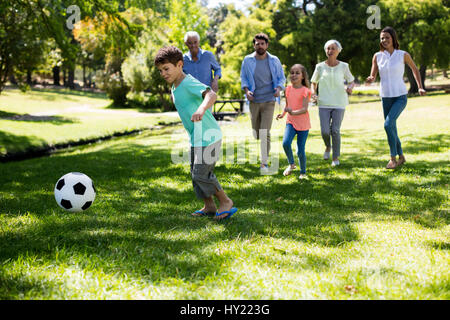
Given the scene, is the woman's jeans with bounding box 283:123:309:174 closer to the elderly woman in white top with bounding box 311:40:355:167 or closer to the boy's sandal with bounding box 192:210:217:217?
the elderly woman in white top with bounding box 311:40:355:167

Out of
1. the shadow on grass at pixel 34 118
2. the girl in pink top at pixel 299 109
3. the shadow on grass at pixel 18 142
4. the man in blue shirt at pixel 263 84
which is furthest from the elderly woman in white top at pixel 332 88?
the shadow on grass at pixel 34 118

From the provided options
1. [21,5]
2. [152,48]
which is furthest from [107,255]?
[152,48]

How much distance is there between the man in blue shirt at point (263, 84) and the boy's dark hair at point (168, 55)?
304cm

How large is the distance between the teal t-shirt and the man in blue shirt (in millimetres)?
2991

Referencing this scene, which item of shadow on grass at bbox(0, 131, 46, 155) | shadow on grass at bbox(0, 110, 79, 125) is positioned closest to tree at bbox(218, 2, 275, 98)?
shadow on grass at bbox(0, 110, 79, 125)

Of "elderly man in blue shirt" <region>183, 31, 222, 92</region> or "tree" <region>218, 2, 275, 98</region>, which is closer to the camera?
"elderly man in blue shirt" <region>183, 31, 222, 92</region>

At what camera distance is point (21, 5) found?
1066cm

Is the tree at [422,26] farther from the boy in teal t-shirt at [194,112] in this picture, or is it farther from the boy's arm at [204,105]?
the boy's arm at [204,105]

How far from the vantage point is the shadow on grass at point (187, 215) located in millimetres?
3183

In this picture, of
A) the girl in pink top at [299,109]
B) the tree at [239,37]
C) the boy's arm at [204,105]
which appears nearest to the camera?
the boy's arm at [204,105]

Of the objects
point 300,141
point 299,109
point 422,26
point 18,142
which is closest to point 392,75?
point 299,109

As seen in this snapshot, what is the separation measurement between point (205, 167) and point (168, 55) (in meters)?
1.20

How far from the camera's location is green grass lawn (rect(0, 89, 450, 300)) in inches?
105
